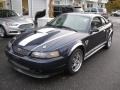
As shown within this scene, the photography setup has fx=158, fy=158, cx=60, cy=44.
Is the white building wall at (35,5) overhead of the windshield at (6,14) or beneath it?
overhead

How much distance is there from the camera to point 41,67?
128 inches

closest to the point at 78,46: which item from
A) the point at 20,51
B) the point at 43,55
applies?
the point at 43,55

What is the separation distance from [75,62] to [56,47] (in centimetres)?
81

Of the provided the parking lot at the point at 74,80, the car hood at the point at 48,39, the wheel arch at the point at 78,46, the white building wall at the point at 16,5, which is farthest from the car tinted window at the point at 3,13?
the white building wall at the point at 16,5

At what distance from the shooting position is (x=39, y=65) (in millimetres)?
3227

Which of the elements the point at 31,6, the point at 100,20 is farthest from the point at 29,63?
the point at 31,6

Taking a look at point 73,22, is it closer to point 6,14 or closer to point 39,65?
point 39,65

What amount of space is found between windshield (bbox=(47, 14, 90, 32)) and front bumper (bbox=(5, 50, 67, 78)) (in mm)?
1357

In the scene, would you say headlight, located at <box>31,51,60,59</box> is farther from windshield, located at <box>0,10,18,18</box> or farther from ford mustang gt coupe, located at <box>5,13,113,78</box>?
windshield, located at <box>0,10,18,18</box>

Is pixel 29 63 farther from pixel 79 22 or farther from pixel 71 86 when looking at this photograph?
pixel 79 22

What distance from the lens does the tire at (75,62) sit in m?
3.74

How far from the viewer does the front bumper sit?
3.25 meters

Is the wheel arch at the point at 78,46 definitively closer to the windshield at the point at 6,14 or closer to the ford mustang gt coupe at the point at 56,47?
the ford mustang gt coupe at the point at 56,47

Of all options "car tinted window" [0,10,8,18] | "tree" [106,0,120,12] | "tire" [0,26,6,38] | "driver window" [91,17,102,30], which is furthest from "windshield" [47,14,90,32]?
"tree" [106,0,120,12]
